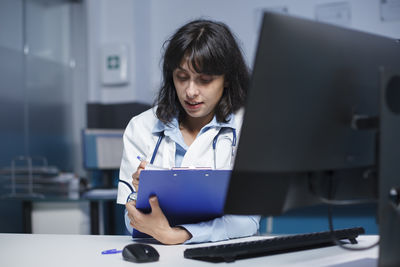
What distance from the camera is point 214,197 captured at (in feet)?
3.48

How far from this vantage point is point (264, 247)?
927 mm

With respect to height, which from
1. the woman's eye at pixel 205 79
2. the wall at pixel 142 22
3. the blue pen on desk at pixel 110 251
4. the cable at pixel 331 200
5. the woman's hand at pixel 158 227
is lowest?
the blue pen on desk at pixel 110 251

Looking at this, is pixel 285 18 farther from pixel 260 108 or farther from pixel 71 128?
pixel 71 128

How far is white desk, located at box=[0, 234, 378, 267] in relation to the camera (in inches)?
34.6

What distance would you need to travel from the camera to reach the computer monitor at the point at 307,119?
0.64m

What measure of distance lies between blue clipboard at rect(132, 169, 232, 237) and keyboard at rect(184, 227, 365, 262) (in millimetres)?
111

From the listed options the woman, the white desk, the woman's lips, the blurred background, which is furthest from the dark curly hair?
the blurred background

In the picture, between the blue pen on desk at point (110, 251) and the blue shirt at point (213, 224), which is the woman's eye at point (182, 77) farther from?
the blue pen on desk at point (110, 251)

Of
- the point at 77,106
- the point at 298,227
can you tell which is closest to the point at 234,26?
the point at 77,106

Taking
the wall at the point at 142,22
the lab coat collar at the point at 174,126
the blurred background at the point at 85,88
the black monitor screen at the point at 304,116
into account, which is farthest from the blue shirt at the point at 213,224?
the wall at the point at 142,22

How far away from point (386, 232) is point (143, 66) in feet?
10.9

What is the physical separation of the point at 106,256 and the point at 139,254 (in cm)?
12

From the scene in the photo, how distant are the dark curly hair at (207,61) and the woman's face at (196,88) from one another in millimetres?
23

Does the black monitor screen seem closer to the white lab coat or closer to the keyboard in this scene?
the keyboard
